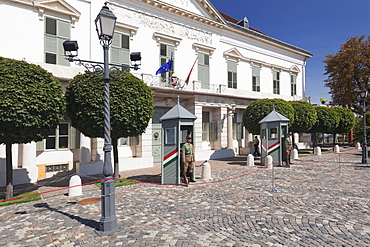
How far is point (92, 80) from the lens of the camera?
380 inches

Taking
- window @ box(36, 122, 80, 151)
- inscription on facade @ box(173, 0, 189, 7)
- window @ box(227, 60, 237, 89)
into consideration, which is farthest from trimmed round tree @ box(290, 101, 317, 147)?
window @ box(36, 122, 80, 151)

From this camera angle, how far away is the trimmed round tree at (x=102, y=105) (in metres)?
9.30

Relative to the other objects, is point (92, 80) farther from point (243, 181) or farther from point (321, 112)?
point (321, 112)

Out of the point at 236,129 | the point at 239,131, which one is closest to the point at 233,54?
the point at 236,129

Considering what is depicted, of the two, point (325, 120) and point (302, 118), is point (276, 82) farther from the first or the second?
point (302, 118)

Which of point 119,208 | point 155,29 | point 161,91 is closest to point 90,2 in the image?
point 155,29

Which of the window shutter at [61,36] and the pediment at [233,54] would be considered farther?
the pediment at [233,54]

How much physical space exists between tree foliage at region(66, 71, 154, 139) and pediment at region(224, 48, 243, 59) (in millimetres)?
13088

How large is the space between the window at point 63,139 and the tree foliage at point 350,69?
100 ft

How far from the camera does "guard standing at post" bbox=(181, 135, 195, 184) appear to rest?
9469 millimetres

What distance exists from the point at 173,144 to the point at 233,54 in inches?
580

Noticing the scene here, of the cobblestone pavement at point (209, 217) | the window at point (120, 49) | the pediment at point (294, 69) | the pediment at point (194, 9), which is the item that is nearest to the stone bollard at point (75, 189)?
the cobblestone pavement at point (209, 217)

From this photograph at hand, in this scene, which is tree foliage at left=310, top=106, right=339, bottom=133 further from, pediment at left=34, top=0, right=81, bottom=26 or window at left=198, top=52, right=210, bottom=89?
pediment at left=34, top=0, right=81, bottom=26

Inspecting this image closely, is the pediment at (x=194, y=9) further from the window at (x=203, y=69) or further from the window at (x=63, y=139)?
the window at (x=63, y=139)
